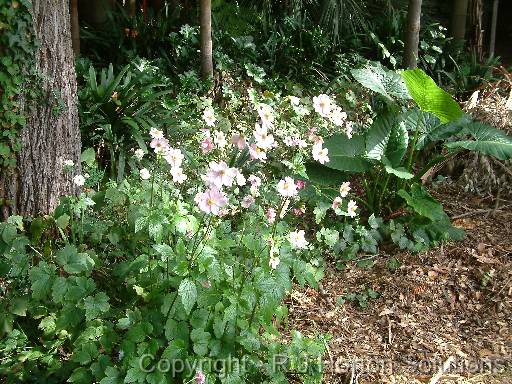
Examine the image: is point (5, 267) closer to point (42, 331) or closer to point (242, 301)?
point (42, 331)

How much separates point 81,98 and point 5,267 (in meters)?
1.98

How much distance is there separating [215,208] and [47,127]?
163 centimetres

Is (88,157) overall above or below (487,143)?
below

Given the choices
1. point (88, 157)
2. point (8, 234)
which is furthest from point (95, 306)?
point (88, 157)

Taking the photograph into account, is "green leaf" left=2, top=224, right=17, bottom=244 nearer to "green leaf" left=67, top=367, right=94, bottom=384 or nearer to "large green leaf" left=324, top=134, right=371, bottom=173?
"green leaf" left=67, top=367, right=94, bottom=384

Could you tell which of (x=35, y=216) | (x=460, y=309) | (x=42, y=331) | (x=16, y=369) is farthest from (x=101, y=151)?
(x=460, y=309)

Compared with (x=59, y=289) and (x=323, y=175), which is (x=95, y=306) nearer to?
(x=59, y=289)

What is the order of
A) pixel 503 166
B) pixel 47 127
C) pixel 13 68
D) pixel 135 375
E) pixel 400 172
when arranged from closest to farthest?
pixel 135 375 → pixel 13 68 → pixel 47 127 → pixel 400 172 → pixel 503 166

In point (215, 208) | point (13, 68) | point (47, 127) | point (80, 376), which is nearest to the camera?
point (215, 208)

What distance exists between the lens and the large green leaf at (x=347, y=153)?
363 cm

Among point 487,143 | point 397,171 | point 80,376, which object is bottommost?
point 80,376

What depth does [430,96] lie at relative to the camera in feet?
11.7

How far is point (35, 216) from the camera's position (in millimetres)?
3250

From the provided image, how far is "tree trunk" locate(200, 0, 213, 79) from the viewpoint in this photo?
4.73m
